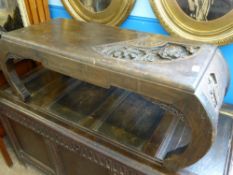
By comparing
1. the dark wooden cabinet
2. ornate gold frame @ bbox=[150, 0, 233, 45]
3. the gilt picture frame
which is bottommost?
the dark wooden cabinet

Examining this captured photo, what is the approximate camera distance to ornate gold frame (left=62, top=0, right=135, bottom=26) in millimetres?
1207

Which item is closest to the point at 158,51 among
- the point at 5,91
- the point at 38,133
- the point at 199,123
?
the point at 199,123

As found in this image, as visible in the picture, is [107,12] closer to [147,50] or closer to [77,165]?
[147,50]

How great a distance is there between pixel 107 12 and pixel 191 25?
0.51m

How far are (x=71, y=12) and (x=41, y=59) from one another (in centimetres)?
63

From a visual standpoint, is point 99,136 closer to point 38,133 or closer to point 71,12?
point 38,133

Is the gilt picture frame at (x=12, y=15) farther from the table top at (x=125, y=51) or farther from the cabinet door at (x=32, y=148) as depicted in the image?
the cabinet door at (x=32, y=148)

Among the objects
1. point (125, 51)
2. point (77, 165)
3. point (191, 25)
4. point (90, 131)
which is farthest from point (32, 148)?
point (191, 25)

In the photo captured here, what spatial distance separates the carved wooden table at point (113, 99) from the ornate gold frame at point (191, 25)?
0.22 m

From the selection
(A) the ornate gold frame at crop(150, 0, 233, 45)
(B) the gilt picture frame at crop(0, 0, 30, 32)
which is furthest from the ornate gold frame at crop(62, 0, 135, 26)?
(B) the gilt picture frame at crop(0, 0, 30, 32)

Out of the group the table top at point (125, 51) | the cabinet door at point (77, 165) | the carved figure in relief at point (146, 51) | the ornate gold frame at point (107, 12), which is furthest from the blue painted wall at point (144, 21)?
the cabinet door at point (77, 165)

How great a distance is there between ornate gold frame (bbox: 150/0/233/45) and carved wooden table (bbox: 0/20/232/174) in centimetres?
22

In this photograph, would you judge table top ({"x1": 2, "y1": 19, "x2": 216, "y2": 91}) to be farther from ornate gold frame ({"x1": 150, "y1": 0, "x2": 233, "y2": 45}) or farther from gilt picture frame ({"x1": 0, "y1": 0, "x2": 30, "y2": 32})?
gilt picture frame ({"x1": 0, "y1": 0, "x2": 30, "y2": 32})

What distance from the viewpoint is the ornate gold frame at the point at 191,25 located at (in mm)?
974
